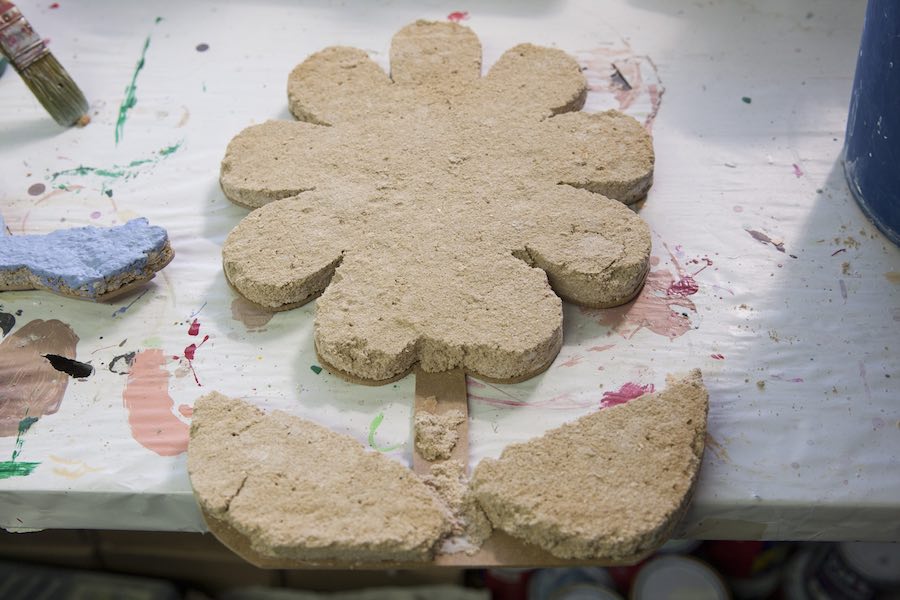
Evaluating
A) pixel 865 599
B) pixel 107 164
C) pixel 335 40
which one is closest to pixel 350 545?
pixel 107 164

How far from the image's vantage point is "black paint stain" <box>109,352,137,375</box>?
6.10 ft

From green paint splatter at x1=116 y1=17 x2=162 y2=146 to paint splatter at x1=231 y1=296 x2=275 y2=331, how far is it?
0.74 metres

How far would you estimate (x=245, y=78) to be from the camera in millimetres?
2547

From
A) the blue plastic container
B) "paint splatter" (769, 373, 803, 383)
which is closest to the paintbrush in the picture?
"paint splatter" (769, 373, 803, 383)

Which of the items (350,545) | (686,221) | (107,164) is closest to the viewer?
(350,545)

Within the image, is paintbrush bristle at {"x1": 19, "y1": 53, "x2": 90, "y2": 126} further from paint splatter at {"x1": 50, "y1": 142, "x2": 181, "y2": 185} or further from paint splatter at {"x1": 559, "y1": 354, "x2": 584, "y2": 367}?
paint splatter at {"x1": 559, "y1": 354, "x2": 584, "y2": 367}

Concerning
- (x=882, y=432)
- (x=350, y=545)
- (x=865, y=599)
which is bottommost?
(x=865, y=599)

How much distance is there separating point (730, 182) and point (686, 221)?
196 millimetres

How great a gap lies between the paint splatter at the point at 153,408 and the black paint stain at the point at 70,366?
0.10m

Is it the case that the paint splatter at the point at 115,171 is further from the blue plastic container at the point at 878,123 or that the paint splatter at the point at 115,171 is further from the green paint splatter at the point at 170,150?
the blue plastic container at the point at 878,123

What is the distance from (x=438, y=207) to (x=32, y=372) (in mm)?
984

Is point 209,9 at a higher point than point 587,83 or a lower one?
higher

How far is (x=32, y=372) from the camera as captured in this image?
1.86 m

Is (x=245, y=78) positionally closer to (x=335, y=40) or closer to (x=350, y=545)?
(x=335, y=40)
